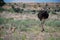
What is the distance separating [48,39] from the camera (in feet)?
9.18

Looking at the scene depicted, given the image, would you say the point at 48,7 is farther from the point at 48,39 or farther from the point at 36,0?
the point at 48,39

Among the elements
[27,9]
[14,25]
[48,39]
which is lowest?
[48,39]

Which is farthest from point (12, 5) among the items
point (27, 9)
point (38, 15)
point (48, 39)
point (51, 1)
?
point (48, 39)

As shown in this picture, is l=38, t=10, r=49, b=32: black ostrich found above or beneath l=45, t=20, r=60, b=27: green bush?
above

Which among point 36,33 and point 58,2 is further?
point 58,2

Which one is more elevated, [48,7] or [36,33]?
[48,7]

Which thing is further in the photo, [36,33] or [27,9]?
[27,9]

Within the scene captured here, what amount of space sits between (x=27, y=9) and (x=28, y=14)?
0.09 meters

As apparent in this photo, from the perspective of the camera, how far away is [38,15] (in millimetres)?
3000

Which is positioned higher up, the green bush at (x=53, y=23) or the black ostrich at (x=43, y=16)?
the black ostrich at (x=43, y=16)

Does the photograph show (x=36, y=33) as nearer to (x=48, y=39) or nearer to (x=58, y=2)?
(x=48, y=39)

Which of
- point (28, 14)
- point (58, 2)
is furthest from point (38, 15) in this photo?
point (58, 2)

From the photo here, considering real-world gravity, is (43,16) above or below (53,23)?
above

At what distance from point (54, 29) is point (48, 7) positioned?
15.6 inches
